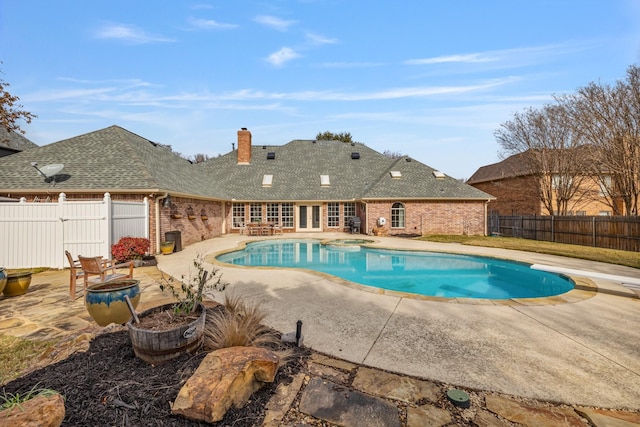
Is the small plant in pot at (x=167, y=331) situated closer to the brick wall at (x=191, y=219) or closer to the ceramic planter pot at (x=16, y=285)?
the ceramic planter pot at (x=16, y=285)

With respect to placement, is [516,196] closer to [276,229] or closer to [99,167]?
[276,229]

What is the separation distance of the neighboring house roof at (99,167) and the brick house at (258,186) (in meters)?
0.04

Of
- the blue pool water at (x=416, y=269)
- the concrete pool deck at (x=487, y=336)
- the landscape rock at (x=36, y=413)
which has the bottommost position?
the blue pool water at (x=416, y=269)

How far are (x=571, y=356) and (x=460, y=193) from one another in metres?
17.1

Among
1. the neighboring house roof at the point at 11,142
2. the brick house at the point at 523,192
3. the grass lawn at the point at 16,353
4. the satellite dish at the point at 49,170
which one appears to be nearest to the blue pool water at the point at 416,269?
the grass lawn at the point at 16,353

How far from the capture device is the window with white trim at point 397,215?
19.1m

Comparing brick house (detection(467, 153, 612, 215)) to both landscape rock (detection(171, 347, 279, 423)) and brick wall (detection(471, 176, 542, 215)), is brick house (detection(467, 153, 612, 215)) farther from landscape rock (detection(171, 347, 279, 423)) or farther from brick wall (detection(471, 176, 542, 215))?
landscape rock (detection(171, 347, 279, 423))

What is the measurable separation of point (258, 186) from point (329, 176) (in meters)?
5.62

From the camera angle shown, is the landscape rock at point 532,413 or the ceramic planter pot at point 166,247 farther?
the ceramic planter pot at point 166,247

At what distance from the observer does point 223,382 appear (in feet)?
7.36

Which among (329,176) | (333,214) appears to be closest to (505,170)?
(329,176)

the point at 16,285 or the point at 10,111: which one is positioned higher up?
the point at 10,111

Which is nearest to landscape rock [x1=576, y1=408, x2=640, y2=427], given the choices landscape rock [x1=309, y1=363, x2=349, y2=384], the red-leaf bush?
landscape rock [x1=309, y1=363, x2=349, y2=384]

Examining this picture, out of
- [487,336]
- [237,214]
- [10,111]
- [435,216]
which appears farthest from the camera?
[237,214]
